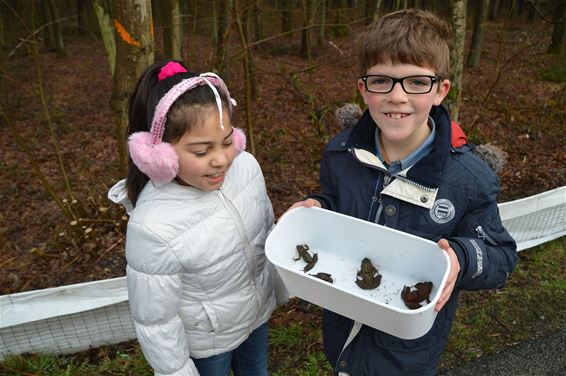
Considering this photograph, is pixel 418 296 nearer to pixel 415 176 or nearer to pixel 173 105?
pixel 415 176

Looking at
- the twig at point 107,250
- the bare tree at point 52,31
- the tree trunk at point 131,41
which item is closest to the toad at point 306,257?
the tree trunk at point 131,41

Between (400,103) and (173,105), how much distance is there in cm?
76

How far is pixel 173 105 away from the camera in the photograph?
55.3 inches

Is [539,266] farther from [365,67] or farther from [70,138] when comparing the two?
[70,138]

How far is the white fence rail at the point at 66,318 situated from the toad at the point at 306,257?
1.38 m

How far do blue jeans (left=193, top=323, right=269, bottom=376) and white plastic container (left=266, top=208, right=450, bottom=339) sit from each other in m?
0.47

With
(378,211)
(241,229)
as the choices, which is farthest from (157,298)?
(378,211)

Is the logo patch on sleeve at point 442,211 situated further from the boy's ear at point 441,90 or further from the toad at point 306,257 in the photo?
the toad at point 306,257

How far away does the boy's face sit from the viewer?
141 centimetres

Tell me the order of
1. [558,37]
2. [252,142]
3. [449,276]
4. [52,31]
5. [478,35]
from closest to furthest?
[449,276], [252,142], [478,35], [558,37], [52,31]

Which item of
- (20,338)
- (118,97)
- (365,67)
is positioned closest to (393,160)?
(365,67)

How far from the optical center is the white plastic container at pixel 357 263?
133cm

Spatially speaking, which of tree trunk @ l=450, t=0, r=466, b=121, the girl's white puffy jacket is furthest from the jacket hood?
tree trunk @ l=450, t=0, r=466, b=121

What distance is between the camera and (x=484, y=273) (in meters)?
1.41
